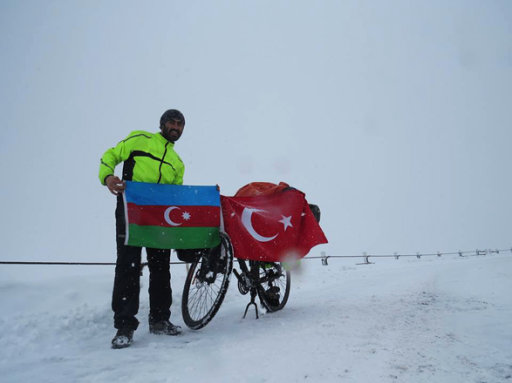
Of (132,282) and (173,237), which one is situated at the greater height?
(173,237)

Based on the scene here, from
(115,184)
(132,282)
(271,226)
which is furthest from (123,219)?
(271,226)

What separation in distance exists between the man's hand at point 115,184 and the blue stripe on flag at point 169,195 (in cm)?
6

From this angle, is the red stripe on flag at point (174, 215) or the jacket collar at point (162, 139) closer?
the red stripe on flag at point (174, 215)

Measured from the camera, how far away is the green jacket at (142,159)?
3.02 m

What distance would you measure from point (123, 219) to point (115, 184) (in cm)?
36

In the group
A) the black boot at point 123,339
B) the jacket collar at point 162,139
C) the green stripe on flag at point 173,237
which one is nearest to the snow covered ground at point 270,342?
the black boot at point 123,339

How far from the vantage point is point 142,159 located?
3.16 metres

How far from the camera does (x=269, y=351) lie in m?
2.11

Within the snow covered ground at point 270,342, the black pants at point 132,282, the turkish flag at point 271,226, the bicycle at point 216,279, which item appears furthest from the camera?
the turkish flag at point 271,226

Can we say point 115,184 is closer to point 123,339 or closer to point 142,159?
point 142,159

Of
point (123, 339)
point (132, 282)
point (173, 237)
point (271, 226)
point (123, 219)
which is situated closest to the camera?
point (123, 339)

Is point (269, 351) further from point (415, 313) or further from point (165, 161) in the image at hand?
point (165, 161)

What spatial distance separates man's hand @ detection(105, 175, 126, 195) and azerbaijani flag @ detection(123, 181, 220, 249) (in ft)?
0.21

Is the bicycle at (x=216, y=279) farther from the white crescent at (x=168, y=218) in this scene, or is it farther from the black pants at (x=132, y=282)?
the white crescent at (x=168, y=218)
